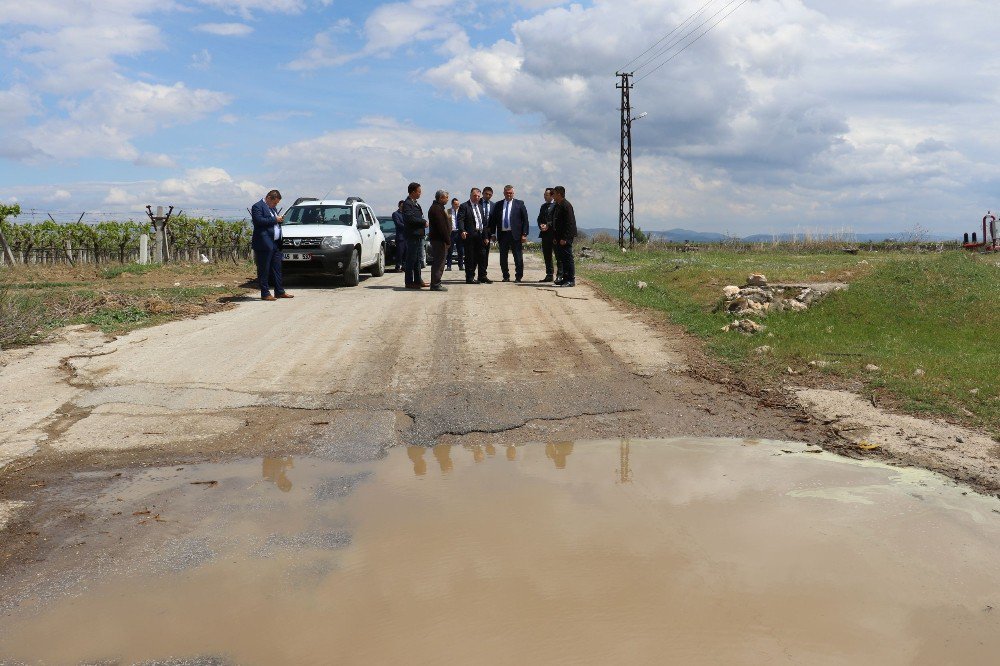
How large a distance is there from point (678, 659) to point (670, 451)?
2620mm

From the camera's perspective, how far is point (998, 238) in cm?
2859

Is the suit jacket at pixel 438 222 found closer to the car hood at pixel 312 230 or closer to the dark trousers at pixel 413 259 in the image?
the dark trousers at pixel 413 259

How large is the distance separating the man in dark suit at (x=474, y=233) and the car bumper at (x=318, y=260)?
2.34 m

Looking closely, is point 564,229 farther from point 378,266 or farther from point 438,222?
point 378,266

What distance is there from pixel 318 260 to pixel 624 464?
1058 cm

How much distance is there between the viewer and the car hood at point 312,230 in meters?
14.6

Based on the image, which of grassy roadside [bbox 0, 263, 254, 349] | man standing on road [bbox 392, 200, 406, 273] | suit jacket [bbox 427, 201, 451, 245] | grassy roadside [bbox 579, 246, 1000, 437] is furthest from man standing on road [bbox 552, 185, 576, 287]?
grassy roadside [bbox 0, 263, 254, 349]

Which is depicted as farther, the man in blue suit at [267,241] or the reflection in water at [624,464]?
the man in blue suit at [267,241]

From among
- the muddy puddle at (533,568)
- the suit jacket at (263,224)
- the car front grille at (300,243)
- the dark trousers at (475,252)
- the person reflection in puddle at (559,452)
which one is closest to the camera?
the muddy puddle at (533,568)

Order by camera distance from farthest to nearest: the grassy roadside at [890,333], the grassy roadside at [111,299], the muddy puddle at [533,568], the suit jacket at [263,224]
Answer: the suit jacket at [263,224]
the grassy roadside at [111,299]
the grassy roadside at [890,333]
the muddy puddle at [533,568]

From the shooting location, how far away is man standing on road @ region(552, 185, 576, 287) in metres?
13.9

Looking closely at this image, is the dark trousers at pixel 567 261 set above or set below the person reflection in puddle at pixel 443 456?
above

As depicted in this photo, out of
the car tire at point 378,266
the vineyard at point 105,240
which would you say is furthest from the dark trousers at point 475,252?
the vineyard at point 105,240

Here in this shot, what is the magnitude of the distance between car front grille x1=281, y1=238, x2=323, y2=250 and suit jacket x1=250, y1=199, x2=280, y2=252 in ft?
6.03
